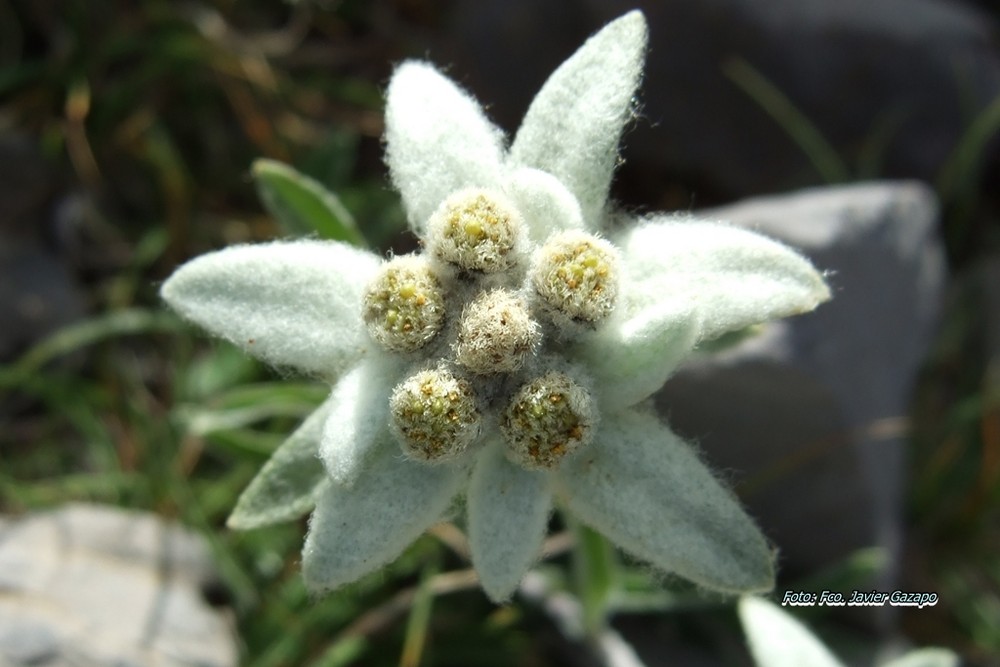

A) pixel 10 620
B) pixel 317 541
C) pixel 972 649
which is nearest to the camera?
pixel 317 541

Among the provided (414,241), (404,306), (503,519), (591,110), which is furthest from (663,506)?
(414,241)

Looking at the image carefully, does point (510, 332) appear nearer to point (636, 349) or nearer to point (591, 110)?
point (636, 349)

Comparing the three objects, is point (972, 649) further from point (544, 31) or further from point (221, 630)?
point (544, 31)

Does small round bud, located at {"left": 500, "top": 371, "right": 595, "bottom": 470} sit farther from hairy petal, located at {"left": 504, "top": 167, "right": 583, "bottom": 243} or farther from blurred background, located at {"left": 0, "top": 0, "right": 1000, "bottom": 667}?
blurred background, located at {"left": 0, "top": 0, "right": 1000, "bottom": 667}

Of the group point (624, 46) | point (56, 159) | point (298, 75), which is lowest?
point (624, 46)

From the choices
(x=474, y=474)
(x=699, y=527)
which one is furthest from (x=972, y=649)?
(x=474, y=474)

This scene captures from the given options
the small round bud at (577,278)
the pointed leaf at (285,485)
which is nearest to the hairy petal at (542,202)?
the small round bud at (577,278)
